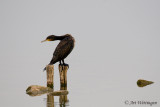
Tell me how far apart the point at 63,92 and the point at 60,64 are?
213 centimetres

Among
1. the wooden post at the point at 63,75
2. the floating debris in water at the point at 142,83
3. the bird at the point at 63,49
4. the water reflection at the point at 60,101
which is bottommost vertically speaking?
the water reflection at the point at 60,101

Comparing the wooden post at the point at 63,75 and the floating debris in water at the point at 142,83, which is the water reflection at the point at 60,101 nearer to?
the wooden post at the point at 63,75

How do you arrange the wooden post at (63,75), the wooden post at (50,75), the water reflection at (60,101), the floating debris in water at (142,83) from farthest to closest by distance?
the floating debris in water at (142,83)
the wooden post at (63,75)
the wooden post at (50,75)
the water reflection at (60,101)

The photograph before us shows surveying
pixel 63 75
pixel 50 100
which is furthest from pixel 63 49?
pixel 50 100

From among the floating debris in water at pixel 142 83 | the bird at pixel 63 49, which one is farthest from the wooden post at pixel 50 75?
the floating debris in water at pixel 142 83

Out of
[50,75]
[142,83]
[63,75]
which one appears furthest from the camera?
[142,83]

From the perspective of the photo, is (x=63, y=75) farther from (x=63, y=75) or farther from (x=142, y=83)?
(x=142, y=83)

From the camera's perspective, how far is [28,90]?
21.1 metres

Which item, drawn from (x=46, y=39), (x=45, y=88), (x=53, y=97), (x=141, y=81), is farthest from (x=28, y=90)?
(x=141, y=81)

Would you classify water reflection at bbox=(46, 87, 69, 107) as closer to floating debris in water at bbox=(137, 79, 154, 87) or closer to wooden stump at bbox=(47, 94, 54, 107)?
wooden stump at bbox=(47, 94, 54, 107)

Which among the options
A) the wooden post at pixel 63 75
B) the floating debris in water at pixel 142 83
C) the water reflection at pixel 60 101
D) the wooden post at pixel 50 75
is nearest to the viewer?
the water reflection at pixel 60 101

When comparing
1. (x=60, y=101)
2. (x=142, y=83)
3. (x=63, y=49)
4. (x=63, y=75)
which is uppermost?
(x=63, y=49)

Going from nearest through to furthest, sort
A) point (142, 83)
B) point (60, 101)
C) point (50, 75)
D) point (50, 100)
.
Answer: point (60, 101), point (50, 100), point (50, 75), point (142, 83)

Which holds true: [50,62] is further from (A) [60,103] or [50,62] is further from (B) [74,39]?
(A) [60,103]
